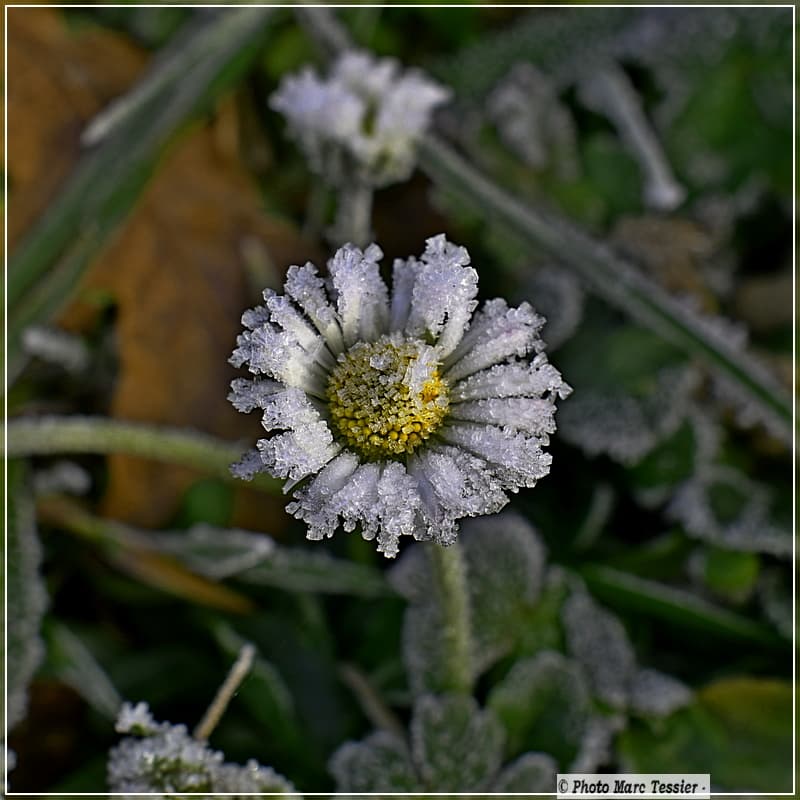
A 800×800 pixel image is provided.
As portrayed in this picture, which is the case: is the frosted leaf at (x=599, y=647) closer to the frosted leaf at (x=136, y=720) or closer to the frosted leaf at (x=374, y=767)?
the frosted leaf at (x=374, y=767)

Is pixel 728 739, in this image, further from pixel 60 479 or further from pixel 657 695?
pixel 60 479

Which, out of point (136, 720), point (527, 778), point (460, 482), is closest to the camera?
point (460, 482)

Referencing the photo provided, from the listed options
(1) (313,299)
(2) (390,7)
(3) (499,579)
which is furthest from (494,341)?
(2) (390,7)

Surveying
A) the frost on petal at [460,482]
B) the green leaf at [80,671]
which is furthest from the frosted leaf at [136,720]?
the frost on petal at [460,482]

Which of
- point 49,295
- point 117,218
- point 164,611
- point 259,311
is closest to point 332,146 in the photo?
point 117,218

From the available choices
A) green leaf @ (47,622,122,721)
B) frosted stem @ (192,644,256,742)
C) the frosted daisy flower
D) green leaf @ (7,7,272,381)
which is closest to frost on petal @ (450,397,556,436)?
the frosted daisy flower

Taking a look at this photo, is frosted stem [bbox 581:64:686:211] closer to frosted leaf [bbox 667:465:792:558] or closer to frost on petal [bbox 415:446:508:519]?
frosted leaf [bbox 667:465:792:558]
